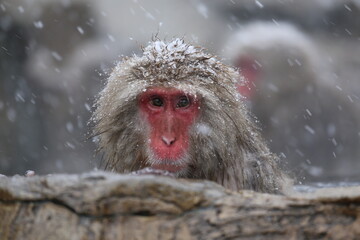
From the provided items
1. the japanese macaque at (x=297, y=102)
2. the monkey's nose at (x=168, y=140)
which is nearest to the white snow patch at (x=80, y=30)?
the japanese macaque at (x=297, y=102)

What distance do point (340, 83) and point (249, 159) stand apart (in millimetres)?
4967

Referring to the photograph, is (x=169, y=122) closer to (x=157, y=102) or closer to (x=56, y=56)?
(x=157, y=102)

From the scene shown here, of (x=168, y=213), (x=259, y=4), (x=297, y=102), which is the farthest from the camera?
(x=259, y=4)

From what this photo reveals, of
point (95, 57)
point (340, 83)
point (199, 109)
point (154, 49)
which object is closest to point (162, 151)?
point (199, 109)

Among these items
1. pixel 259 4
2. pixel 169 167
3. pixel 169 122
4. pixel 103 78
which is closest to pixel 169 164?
pixel 169 167

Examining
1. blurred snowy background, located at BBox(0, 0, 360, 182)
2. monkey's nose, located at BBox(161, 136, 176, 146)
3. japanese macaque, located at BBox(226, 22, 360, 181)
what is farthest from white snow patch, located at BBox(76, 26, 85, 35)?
monkey's nose, located at BBox(161, 136, 176, 146)

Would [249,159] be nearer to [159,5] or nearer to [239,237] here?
[239,237]

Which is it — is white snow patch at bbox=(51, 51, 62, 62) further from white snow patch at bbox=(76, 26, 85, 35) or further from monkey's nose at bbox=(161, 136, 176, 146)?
monkey's nose at bbox=(161, 136, 176, 146)

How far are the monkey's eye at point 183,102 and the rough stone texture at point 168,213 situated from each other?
3.67 feet

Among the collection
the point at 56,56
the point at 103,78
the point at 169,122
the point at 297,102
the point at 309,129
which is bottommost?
the point at 169,122

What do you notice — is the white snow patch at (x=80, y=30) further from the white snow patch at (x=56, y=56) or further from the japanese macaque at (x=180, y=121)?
the japanese macaque at (x=180, y=121)

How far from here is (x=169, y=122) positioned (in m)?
2.77

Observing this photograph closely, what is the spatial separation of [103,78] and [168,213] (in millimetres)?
5426

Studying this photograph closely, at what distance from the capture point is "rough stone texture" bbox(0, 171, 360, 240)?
5.42 feet
